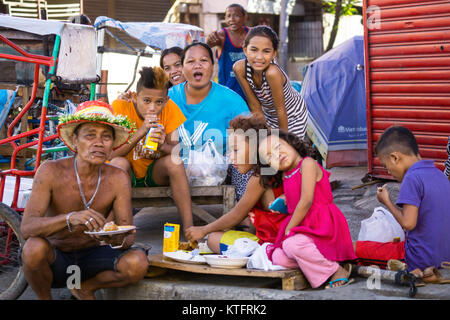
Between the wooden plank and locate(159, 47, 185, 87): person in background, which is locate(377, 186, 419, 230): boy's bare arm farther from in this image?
locate(159, 47, 185, 87): person in background

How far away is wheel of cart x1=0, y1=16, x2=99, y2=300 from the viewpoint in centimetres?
380

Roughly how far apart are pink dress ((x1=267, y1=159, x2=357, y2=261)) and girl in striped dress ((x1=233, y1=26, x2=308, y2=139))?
130 cm

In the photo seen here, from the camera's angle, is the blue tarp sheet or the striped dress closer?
the striped dress

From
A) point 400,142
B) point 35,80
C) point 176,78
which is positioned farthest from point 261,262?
point 176,78

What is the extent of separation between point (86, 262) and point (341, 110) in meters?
6.36

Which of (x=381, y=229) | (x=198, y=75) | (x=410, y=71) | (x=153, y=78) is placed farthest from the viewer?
(x=410, y=71)

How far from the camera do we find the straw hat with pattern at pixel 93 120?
133 inches

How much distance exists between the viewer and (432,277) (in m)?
3.26

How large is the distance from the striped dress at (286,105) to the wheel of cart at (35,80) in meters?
1.37

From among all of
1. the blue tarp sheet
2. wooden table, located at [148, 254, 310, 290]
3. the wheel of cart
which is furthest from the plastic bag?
the blue tarp sheet

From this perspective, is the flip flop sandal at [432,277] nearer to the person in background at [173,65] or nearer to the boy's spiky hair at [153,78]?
the boy's spiky hair at [153,78]

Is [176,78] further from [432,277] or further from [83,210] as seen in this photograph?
[432,277]

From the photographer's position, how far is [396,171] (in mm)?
3680

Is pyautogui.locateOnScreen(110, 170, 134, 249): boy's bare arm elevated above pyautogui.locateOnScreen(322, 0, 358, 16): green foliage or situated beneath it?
situated beneath
